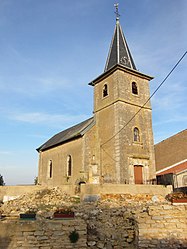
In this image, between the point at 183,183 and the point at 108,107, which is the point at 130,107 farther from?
the point at 183,183

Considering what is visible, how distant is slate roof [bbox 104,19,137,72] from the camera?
20781 mm

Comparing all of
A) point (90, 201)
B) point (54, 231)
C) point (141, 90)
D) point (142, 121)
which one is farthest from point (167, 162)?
point (54, 231)

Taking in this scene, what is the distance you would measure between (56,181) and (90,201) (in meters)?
8.92

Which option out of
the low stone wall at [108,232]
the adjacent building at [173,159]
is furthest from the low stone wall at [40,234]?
the adjacent building at [173,159]

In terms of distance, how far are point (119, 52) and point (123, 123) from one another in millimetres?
7698

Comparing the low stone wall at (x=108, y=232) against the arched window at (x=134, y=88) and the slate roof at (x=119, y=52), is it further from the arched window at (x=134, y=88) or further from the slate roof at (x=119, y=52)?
the slate roof at (x=119, y=52)

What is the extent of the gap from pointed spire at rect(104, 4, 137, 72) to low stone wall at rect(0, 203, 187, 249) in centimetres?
1539

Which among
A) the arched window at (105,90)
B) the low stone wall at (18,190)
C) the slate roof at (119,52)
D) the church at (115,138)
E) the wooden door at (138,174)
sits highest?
the slate roof at (119,52)

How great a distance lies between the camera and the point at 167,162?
24266 millimetres

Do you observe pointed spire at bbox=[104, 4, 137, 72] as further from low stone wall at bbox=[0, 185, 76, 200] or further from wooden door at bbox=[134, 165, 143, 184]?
low stone wall at bbox=[0, 185, 76, 200]

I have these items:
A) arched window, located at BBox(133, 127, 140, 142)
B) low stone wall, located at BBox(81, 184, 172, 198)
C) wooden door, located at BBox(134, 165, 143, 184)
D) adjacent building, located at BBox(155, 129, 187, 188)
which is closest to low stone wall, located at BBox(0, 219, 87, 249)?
low stone wall, located at BBox(81, 184, 172, 198)

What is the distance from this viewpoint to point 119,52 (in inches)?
839

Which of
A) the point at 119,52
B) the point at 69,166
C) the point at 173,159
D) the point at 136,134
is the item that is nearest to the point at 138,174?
the point at 136,134

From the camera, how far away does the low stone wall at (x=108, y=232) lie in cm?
656
